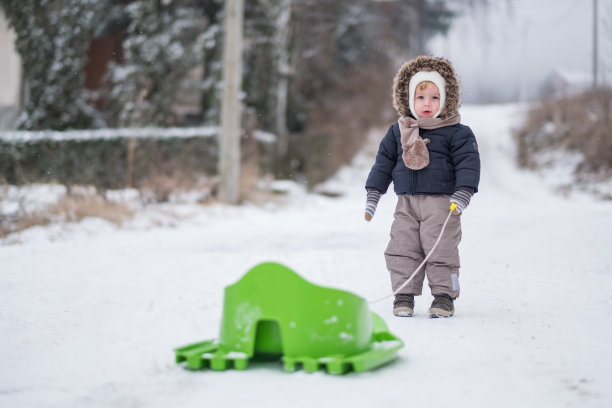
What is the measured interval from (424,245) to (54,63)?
1095cm

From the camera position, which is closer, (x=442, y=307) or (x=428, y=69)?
(x=442, y=307)

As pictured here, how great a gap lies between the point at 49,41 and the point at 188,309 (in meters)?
10.5

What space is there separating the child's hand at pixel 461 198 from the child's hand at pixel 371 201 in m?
0.43

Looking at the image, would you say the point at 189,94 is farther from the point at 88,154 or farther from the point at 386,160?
the point at 386,160

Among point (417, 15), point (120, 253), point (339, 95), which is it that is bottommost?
point (120, 253)

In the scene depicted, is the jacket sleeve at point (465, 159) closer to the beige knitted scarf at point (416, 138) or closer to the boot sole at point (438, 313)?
the beige knitted scarf at point (416, 138)

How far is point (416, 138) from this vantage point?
3.70 meters

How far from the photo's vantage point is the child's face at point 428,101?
12.5ft

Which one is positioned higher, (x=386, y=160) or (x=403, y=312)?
(x=386, y=160)

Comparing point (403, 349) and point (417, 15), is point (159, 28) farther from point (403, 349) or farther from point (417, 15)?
point (417, 15)

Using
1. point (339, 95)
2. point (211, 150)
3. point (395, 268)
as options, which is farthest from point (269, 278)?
point (339, 95)

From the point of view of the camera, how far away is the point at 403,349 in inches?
113

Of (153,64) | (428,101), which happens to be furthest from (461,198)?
(153,64)

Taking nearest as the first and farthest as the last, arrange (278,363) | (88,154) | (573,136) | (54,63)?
1. (278,363)
2. (88,154)
3. (54,63)
4. (573,136)
